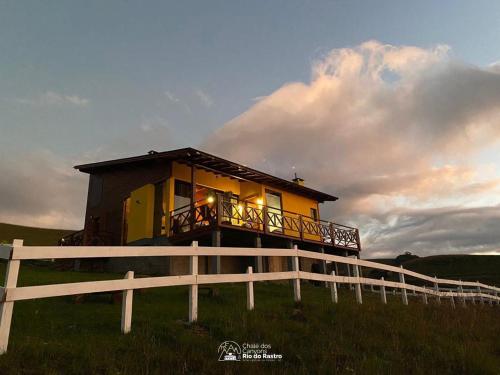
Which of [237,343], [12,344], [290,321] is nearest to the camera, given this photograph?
[12,344]

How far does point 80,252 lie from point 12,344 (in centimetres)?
138

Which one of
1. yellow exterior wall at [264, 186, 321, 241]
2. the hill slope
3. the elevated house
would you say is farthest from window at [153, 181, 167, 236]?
the hill slope

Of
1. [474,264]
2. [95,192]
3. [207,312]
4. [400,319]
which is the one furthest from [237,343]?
[474,264]

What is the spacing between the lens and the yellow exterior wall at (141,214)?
18.8m

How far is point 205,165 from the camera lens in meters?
19.0

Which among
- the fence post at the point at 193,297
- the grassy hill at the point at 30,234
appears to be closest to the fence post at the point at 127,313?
the fence post at the point at 193,297

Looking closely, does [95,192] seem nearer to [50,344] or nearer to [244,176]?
[244,176]

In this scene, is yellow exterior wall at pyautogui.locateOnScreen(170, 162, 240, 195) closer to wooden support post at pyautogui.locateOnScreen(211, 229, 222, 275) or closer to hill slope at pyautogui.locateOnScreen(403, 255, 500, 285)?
wooden support post at pyautogui.locateOnScreen(211, 229, 222, 275)

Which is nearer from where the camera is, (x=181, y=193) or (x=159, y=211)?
(x=159, y=211)

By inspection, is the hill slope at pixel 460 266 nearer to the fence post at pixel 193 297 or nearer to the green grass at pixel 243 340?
the green grass at pixel 243 340

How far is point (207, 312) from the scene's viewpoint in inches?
279

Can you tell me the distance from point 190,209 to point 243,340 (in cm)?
1240

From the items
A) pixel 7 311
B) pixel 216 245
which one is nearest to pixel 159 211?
pixel 216 245

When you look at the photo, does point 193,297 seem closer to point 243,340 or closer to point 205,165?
point 243,340
